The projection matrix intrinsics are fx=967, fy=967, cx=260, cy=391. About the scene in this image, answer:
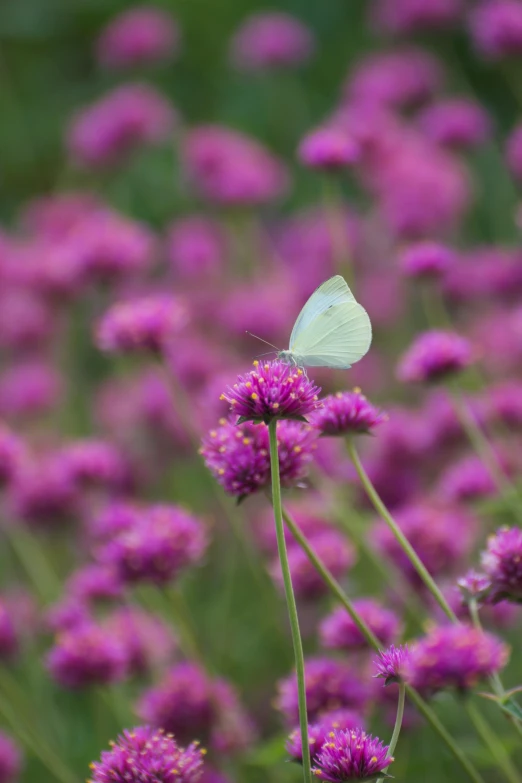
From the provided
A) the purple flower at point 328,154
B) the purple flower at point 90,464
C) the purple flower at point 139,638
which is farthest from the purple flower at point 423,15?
the purple flower at point 139,638

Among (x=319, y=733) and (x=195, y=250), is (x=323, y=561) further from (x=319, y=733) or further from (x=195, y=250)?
(x=195, y=250)

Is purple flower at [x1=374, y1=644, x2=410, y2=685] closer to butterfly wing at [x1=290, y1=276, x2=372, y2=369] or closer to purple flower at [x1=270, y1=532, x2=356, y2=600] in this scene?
butterfly wing at [x1=290, y1=276, x2=372, y2=369]

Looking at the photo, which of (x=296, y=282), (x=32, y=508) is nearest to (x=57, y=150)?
(x=296, y=282)

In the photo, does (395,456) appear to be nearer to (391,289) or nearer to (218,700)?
(218,700)

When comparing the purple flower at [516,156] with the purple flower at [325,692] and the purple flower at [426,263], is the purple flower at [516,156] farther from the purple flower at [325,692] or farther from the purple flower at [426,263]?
the purple flower at [325,692]

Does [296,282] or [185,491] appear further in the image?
[296,282]

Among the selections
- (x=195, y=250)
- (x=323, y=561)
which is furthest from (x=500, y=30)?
(x=323, y=561)
